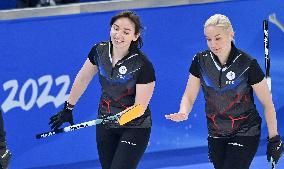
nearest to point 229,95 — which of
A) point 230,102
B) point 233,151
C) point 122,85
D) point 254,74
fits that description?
point 230,102

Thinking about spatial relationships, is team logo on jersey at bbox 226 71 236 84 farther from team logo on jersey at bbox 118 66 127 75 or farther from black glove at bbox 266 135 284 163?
team logo on jersey at bbox 118 66 127 75

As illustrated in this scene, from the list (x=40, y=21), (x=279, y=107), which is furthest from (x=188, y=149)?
(x=40, y=21)

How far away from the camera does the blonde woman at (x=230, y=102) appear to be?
6699mm

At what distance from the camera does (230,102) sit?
22.6ft

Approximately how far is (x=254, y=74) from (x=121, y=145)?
1.38 meters

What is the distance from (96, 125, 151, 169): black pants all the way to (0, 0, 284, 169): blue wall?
2454 millimetres

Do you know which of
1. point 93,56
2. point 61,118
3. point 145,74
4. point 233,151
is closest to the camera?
point 233,151

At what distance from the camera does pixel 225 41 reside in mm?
6664

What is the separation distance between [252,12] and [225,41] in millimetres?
3584

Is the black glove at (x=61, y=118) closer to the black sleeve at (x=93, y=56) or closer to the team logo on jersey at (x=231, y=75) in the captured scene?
the black sleeve at (x=93, y=56)

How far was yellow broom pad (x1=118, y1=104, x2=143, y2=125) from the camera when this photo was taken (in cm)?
706

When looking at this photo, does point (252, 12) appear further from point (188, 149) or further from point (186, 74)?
point (188, 149)

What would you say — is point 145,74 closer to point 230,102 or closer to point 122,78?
point 122,78

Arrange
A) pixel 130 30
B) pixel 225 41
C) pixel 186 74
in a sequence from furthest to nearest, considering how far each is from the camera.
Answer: pixel 186 74 → pixel 130 30 → pixel 225 41
